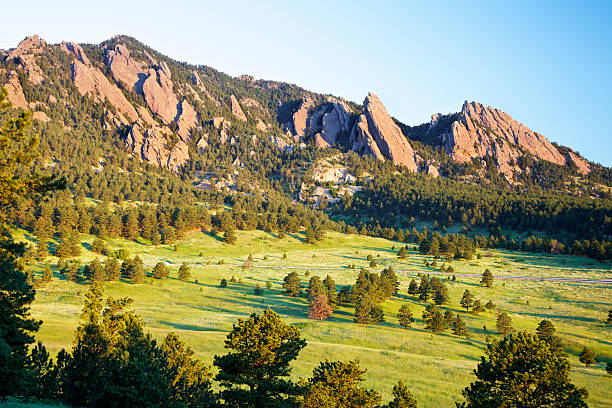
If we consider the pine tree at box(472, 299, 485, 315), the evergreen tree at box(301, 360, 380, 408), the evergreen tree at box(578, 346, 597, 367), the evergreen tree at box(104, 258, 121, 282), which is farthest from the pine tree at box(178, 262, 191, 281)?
the evergreen tree at box(578, 346, 597, 367)

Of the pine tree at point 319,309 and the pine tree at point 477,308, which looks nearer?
the pine tree at point 319,309

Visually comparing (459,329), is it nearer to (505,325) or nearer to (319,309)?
(505,325)

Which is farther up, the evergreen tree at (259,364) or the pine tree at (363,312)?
the evergreen tree at (259,364)

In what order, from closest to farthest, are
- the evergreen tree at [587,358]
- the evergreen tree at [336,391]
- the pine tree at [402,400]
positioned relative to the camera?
the evergreen tree at [336,391] < the pine tree at [402,400] < the evergreen tree at [587,358]

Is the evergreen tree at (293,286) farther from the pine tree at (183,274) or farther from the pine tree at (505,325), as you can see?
the pine tree at (505,325)

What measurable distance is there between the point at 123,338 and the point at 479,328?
58.2 meters

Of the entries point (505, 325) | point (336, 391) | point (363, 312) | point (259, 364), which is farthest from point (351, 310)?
point (259, 364)

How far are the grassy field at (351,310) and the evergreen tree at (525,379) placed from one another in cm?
1281

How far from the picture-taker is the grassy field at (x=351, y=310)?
128ft

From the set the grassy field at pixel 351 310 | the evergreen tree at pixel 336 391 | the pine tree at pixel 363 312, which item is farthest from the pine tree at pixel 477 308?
the evergreen tree at pixel 336 391

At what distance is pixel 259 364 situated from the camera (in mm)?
18609

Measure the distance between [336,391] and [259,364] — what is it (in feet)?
14.1

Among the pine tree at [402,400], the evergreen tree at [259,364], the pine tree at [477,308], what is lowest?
the pine tree at [477,308]

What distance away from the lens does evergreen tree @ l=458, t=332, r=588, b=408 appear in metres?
17.6
